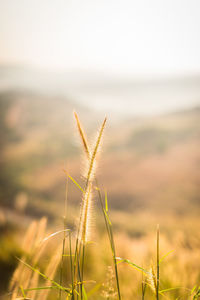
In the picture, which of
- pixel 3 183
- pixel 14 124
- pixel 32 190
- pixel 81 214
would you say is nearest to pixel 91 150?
pixel 81 214

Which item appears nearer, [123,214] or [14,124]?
[123,214]

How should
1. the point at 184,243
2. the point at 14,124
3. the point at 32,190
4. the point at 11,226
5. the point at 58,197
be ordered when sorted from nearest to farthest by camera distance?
the point at 184,243, the point at 11,226, the point at 58,197, the point at 32,190, the point at 14,124

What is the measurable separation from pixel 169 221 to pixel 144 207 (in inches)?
6.9

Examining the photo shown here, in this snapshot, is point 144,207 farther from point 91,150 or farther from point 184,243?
point 91,150

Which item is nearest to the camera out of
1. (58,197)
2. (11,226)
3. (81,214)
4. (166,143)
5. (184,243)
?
(81,214)

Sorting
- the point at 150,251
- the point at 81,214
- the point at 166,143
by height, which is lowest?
the point at 150,251

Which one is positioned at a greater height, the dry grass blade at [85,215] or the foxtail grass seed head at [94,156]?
the foxtail grass seed head at [94,156]

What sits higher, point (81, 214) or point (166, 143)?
point (166, 143)

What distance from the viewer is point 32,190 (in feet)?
5.81

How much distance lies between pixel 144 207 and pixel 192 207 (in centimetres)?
30

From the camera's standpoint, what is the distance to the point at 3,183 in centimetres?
181

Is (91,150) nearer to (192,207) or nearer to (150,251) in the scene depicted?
(150,251)

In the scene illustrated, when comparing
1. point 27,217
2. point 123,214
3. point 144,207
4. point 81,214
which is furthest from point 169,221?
point 81,214

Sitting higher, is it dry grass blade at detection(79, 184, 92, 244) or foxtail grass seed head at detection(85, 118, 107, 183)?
foxtail grass seed head at detection(85, 118, 107, 183)
